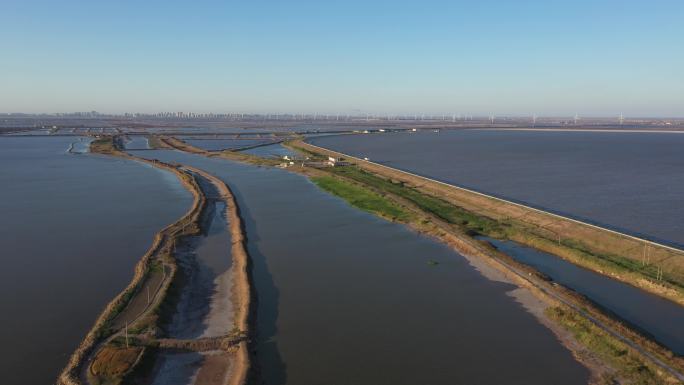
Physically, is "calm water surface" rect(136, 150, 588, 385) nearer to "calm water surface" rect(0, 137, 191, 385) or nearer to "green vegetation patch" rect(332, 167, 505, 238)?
"green vegetation patch" rect(332, 167, 505, 238)

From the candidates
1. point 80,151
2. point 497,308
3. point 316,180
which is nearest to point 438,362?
point 497,308

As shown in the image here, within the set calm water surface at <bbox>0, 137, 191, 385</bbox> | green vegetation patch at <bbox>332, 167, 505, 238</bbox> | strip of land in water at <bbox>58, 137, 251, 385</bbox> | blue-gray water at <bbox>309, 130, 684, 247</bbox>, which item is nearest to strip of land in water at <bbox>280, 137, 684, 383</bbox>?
green vegetation patch at <bbox>332, 167, 505, 238</bbox>

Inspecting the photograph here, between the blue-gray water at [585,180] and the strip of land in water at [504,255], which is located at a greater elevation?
the blue-gray water at [585,180]

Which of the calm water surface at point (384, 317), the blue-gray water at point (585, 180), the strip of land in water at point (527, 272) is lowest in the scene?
the calm water surface at point (384, 317)

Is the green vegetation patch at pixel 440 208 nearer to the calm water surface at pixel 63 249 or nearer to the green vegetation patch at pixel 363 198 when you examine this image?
the green vegetation patch at pixel 363 198

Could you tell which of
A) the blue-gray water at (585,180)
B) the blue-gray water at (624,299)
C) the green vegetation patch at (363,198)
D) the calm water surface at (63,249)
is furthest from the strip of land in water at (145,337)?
the blue-gray water at (585,180)

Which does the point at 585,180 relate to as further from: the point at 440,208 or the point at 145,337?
the point at 145,337

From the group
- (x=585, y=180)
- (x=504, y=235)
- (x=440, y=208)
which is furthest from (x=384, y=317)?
(x=585, y=180)
